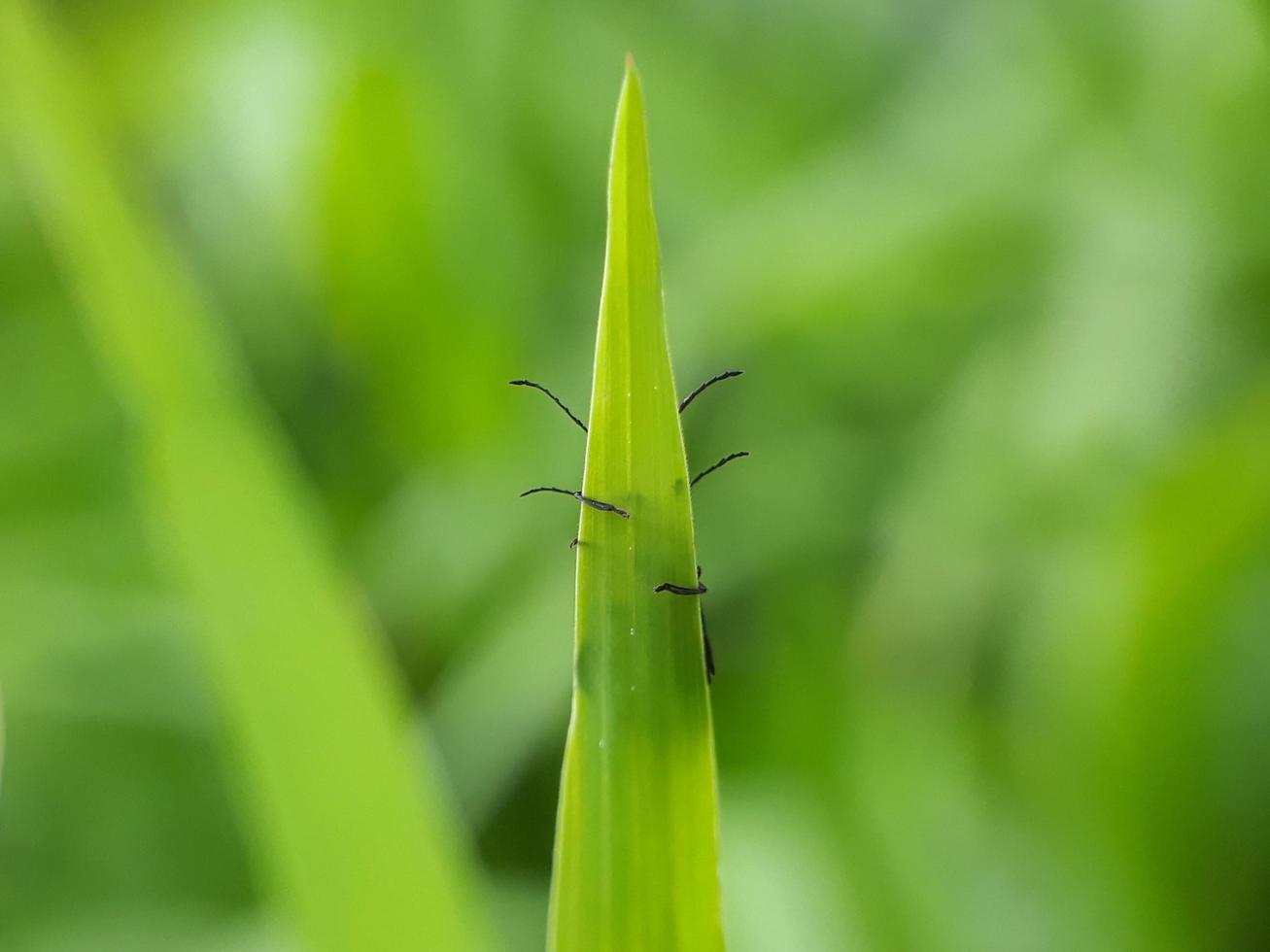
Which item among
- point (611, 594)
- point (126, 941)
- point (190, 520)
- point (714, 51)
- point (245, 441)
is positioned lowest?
point (611, 594)

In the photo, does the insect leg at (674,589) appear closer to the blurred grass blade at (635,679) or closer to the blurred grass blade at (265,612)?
the blurred grass blade at (635,679)

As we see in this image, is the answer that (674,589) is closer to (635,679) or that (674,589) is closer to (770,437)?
(635,679)

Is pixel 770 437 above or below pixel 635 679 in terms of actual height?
above

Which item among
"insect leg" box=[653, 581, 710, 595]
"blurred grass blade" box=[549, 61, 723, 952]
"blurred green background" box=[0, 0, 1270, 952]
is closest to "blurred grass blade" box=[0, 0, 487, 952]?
"blurred green background" box=[0, 0, 1270, 952]

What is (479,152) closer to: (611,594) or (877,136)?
(877,136)

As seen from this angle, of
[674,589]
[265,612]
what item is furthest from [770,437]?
[674,589]

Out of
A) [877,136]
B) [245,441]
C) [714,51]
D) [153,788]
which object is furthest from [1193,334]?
[153,788]
